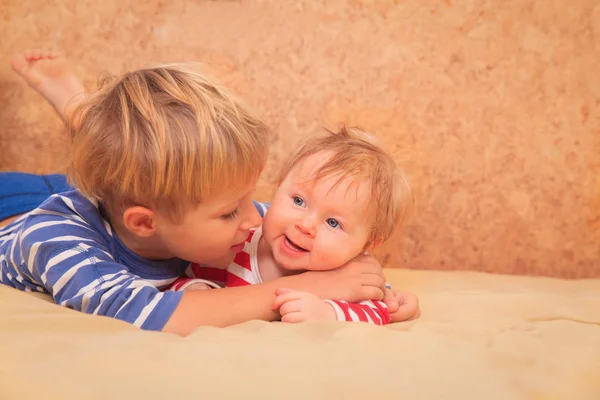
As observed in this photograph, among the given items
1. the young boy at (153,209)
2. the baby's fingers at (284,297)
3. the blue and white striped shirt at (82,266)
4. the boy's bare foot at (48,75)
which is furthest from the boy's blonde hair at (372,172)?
the boy's bare foot at (48,75)

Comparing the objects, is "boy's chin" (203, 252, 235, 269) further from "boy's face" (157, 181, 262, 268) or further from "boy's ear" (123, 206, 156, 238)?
"boy's ear" (123, 206, 156, 238)

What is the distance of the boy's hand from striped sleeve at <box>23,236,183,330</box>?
291 mm

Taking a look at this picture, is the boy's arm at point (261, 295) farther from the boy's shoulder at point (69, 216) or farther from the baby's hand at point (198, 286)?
the boy's shoulder at point (69, 216)

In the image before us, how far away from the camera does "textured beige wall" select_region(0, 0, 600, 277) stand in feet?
6.32

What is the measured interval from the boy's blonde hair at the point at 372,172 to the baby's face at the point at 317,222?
0.06 ft

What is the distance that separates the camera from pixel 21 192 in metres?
1.62

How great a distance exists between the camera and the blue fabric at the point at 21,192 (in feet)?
5.27

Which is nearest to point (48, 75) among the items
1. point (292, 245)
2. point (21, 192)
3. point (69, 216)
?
point (21, 192)

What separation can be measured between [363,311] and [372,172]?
29 cm

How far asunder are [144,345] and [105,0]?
1491mm

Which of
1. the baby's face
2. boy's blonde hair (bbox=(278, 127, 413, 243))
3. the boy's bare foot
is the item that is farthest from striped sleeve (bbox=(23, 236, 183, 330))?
the boy's bare foot

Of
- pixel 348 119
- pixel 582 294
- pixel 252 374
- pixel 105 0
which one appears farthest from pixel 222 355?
pixel 105 0

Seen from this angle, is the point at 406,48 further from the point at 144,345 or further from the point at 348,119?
the point at 144,345

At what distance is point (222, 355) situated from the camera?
0.81 metres
